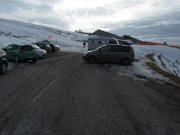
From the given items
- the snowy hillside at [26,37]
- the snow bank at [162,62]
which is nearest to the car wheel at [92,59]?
the snow bank at [162,62]

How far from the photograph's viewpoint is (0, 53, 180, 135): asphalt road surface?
134 inches

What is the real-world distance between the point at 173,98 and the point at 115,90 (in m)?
2.17

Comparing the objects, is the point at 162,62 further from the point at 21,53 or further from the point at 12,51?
the point at 12,51

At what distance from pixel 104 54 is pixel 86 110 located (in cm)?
951

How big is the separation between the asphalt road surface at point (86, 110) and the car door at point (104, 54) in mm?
7007

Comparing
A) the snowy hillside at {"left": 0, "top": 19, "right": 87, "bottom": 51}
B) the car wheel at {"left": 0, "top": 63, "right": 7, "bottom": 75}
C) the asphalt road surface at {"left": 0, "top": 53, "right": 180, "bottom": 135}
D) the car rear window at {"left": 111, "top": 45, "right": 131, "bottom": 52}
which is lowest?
the asphalt road surface at {"left": 0, "top": 53, "right": 180, "bottom": 135}

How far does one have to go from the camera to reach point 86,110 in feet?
14.1

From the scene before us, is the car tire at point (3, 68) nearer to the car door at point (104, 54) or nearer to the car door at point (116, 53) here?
the car door at point (104, 54)

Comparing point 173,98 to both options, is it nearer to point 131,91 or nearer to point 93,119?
point 131,91

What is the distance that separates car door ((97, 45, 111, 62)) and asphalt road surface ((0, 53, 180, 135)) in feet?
23.0

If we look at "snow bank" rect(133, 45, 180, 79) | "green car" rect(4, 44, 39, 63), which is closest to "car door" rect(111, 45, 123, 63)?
"snow bank" rect(133, 45, 180, 79)

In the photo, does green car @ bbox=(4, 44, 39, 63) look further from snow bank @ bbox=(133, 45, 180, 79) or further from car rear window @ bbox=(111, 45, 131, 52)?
snow bank @ bbox=(133, 45, 180, 79)

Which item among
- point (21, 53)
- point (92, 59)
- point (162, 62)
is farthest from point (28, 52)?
point (162, 62)

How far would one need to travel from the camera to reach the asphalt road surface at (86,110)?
3.41m
